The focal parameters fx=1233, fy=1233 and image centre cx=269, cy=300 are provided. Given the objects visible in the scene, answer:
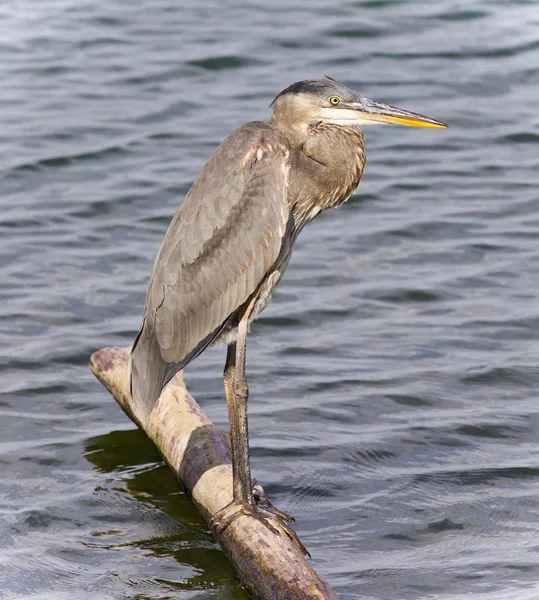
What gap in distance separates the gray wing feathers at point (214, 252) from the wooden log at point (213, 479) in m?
0.35

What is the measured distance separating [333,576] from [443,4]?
12.9 m

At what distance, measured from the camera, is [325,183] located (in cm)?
604

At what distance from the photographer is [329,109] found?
19.6 ft

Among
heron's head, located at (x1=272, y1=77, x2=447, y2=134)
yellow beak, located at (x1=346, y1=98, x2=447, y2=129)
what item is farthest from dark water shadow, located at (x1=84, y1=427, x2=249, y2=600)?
yellow beak, located at (x1=346, y1=98, x2=447, y2=129)

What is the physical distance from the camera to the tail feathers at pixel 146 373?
598cm

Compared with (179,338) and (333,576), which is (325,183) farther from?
(333,576)

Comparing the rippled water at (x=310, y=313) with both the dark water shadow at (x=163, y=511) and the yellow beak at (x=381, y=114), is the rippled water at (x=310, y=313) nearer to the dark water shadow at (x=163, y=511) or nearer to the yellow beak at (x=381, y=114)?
the dark water shadow at (x=163, y=511)

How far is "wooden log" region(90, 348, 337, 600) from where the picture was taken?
4.86 meters

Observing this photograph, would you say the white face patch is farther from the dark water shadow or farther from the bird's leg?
the dark water shadow

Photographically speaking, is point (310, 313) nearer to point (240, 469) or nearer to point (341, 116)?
point (341, 116)

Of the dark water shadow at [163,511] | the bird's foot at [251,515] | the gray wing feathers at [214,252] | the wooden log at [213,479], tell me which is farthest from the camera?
the gray wing feathers at [214,252]

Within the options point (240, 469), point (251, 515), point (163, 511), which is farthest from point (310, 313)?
point (251, 515)

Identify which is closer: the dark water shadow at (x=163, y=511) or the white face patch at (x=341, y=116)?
the dark water shadow at (x=163, y=511)

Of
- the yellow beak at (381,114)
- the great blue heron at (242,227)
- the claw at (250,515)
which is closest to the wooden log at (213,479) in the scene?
the claw at (250,515)
